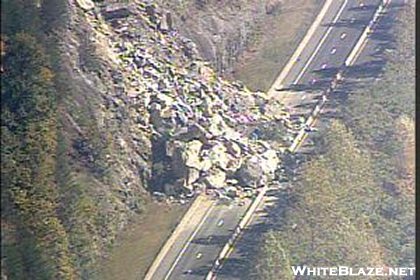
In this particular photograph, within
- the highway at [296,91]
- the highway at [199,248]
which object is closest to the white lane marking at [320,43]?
the highway at [296,91]

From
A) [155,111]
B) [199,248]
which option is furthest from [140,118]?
[199,248]

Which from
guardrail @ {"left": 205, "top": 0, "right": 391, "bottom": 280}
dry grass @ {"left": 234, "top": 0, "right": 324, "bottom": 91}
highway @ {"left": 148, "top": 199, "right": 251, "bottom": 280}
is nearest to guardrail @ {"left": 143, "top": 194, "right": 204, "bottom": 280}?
highway @ {"left": 148, "top": 199, "right": 251, "bottom": 280}

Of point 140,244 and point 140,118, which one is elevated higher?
point 140,118

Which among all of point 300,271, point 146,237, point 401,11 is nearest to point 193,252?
point 146,237

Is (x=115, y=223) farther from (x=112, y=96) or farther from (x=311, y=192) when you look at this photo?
(x=311, y=192)

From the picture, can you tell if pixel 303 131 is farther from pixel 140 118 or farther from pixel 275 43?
pixel 140 118

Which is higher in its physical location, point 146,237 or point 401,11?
point 401,11
